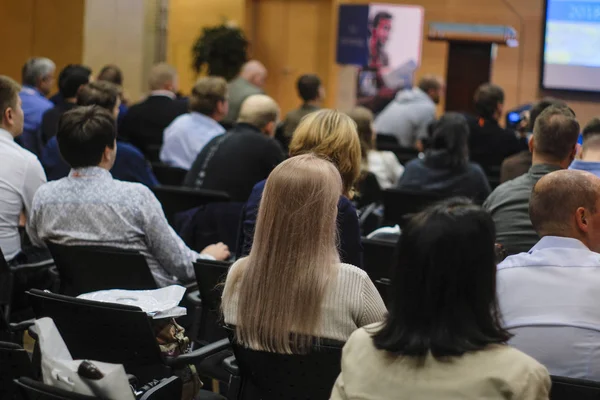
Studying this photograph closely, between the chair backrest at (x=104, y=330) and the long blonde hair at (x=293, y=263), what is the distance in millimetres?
360

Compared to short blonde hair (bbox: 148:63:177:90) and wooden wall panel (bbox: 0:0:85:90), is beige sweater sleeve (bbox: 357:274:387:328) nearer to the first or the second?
short blonde hair (bbox: 148:63:177:90)

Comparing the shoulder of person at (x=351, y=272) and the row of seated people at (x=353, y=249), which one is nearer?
the row of seated people at (x=353, y=249)

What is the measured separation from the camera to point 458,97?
1268cm

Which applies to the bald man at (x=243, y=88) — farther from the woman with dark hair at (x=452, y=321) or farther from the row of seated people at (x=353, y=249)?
Result: the woman with dark hair at (x=452, y=321)

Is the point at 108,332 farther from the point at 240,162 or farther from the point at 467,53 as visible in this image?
the point at 467,53

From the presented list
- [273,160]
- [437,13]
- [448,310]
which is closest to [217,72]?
[437,13]

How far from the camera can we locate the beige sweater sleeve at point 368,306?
9.04 feet

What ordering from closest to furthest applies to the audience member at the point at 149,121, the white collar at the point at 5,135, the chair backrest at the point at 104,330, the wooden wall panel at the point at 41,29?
the chair backrest at the point at 104,330 → the white collar at the point at 5,135 → the audience member at the point at 149,121 → the wooden wall panel at the point at 41,29

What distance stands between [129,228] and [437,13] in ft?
35.9

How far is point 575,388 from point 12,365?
1457 millimetres

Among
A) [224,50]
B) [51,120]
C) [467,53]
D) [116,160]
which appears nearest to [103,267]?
[116,160]

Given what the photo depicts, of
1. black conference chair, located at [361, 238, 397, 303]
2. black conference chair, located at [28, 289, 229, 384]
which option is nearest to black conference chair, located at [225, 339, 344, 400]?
black conference chair, located at [28, 289, 229, 384]

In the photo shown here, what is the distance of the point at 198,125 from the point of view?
7.11 metres

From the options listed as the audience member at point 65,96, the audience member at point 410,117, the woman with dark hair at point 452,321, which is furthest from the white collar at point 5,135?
the audience member at point 410,117
